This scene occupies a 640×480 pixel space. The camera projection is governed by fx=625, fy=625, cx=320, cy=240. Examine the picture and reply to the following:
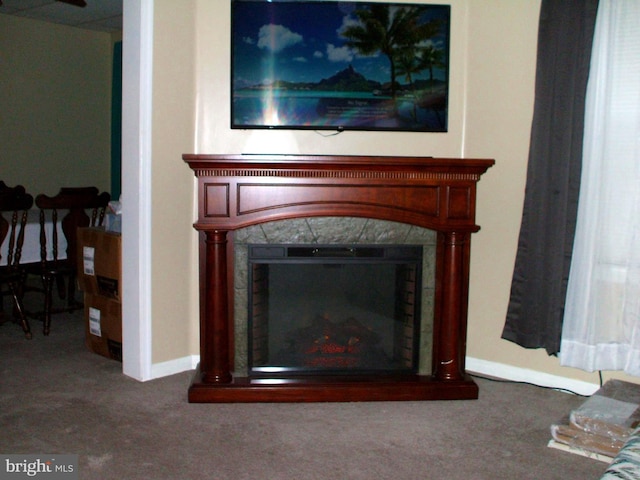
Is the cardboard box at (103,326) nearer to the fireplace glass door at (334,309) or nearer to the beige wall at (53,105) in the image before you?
the fireplace glass door at (334,309)

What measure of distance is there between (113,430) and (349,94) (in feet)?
6.15

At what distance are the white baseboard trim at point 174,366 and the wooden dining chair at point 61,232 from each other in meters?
1.15

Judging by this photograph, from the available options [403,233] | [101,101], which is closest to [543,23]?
[403,233]

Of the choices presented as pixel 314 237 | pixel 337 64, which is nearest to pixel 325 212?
pixel 314 237

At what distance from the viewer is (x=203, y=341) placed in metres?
2.98

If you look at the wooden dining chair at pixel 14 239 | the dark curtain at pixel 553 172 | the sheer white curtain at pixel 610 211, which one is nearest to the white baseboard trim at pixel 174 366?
the wooden dining chair at pixel 14 239

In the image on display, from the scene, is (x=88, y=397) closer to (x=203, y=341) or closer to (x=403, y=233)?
(x=203, y=341)

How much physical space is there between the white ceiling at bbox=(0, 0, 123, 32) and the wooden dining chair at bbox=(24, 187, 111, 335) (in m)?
1.86

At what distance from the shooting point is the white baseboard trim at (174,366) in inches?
124

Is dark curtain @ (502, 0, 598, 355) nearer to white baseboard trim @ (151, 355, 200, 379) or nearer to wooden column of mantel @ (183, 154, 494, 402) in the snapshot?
wooden column of mantel @ (183, 154, 494, 402)

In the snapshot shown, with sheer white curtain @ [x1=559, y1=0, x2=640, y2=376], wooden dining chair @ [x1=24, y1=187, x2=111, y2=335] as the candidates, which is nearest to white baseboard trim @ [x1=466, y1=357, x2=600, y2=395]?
sheer white curtain @ [x1=559, y1=0, x2=640, y2=376]

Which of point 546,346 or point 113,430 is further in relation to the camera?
point 546,346

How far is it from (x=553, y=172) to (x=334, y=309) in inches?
47.7

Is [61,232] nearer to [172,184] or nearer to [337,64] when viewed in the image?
[172,184]
